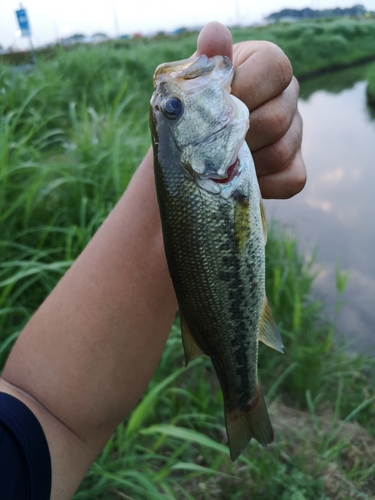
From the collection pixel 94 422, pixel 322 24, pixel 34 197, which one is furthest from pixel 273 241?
pixel 322 24

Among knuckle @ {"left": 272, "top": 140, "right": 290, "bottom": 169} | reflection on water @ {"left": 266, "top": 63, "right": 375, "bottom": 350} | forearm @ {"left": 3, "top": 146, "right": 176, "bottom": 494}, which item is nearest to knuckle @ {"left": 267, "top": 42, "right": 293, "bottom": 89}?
knuckle @ {"left": 272, "top": 140, "right": 290, "bottom": 169}

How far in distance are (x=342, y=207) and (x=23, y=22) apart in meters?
5.90

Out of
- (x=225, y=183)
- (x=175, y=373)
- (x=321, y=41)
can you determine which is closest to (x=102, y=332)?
(x=225, y=183)

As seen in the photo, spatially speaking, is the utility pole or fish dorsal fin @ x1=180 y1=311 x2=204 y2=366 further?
the utility pole

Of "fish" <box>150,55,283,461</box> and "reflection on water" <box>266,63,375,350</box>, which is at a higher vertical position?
"fish" <box>150,55,283,461</box>

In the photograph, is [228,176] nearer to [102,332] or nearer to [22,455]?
[102,332]

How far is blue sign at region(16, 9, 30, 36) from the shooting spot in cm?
668

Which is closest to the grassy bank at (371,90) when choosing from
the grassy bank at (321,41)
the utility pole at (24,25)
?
the grassy bank at (321,41)

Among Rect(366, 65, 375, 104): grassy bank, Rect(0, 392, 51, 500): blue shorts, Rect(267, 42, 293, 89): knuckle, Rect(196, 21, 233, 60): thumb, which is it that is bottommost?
Rect(366, 65, 375, 104): grassy bank

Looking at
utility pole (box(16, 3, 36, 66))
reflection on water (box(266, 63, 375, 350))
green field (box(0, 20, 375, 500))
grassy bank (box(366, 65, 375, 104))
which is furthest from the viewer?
grassy bank (box(366, 65, 375, 104))

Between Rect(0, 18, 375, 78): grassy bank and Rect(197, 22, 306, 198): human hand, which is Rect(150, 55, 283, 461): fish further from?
Rect(0, 18, 375, 78): grassy bank

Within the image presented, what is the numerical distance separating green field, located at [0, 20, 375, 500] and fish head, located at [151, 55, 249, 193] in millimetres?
854

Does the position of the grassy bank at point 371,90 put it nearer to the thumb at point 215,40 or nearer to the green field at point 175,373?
the green field at point 175,373

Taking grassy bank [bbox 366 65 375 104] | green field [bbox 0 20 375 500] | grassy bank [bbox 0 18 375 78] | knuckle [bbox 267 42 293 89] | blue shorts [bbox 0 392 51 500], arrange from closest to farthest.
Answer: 1. blue shorts [bbox 0 392 51 500]
2. knuckle [bbox 267 42 293 89]
3. green field [bbox 0 20 375 500]
4. grassy bank [bbox 366 65 375 104]
5. grassy bank [bbox 0 18 375 78]
